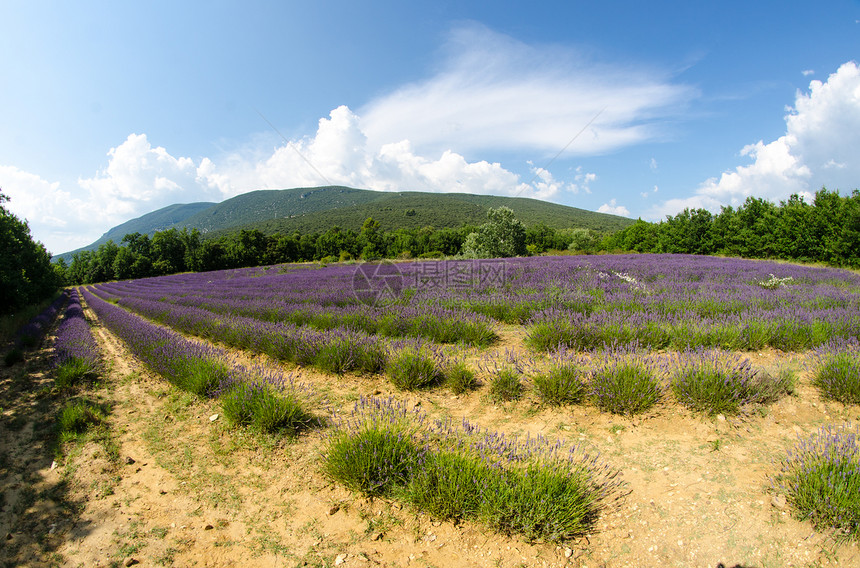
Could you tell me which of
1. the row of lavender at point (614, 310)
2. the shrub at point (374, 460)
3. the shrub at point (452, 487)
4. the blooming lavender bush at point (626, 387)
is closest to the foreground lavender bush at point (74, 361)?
the row of lavender at point (614, 310)

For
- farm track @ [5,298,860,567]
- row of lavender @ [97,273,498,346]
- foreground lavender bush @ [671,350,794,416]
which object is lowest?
farm track @ [5,298,860,567]

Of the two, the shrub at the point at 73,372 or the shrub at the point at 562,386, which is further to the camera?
the shrub at the point at 73,372

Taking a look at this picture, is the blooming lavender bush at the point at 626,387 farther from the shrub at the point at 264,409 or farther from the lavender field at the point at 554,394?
the shrub at the point at 264,409

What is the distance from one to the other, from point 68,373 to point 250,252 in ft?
197

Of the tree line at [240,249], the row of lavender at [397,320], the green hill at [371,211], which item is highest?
the green hill at [371,211]

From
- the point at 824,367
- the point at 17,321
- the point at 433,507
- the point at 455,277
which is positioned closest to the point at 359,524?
the point at 433,507

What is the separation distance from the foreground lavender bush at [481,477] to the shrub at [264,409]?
719 mm

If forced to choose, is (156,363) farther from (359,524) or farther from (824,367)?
(824,367)

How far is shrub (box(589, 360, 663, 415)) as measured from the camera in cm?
298

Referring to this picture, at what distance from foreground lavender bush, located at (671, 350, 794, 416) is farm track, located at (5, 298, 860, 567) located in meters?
0.12

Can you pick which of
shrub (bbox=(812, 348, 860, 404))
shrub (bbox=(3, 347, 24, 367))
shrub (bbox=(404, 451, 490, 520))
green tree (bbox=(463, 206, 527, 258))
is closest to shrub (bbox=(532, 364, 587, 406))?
shrub (bbox=(404, 451, 490, 520))

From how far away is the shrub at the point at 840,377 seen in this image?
9.13 ft

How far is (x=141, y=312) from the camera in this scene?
12.0 metres

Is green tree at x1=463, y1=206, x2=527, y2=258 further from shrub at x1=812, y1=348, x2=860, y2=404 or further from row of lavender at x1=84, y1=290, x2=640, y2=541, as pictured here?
row of lavender at x1=84, y1=290, x2=640, y2=541
